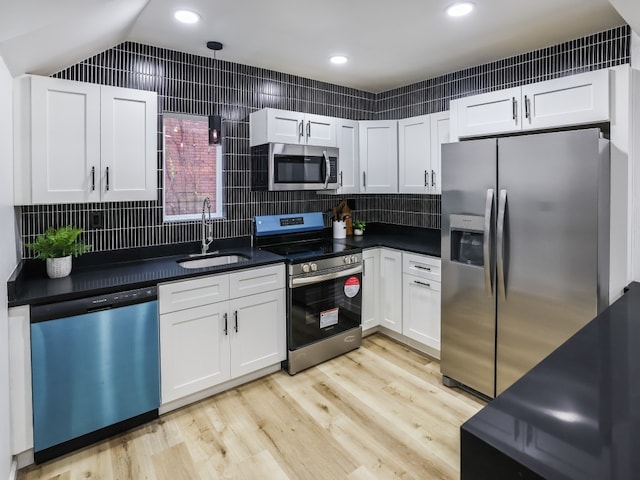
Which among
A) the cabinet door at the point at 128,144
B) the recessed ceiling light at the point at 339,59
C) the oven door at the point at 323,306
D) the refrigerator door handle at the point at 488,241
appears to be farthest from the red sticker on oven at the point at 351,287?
the recessed ceiling light at the point at 339,59

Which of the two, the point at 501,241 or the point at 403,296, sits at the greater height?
the point at 501,241

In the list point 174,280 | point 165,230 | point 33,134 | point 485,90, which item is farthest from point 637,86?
point 33,134

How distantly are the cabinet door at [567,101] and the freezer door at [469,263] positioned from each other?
0.40 metres

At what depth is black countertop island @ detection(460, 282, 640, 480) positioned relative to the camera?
0.70m

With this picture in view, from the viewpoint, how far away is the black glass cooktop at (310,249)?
3005 millimetres

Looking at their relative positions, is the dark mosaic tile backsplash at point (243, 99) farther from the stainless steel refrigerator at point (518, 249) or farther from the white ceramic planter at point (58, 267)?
the stainless steel refrigerator at point (518, 249)

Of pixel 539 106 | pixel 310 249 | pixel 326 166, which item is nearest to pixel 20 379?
pixel 310 249

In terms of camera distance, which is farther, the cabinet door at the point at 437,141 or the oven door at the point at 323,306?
the cabinet door at the point at 437,141

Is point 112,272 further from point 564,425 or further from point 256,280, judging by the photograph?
point 564,425

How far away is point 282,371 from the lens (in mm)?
3037

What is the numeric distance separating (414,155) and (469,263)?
135cm

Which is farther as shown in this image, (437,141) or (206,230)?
(437,141)

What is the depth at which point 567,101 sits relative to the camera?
233 centimetres

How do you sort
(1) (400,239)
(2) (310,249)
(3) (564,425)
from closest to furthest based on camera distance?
(3) (564,425)
(2) (310,249)
(1) (400,239)
